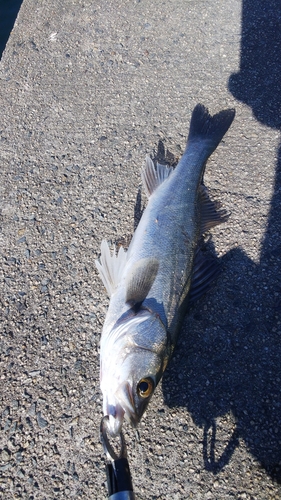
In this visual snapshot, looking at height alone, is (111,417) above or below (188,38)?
below

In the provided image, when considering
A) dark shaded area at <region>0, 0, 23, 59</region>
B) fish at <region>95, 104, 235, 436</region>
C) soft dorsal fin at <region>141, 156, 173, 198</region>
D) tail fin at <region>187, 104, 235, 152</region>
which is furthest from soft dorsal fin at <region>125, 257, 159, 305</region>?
dark shaded area at <region>0, 0, 23, 59</region>

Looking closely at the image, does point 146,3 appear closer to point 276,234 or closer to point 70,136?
point 70,136

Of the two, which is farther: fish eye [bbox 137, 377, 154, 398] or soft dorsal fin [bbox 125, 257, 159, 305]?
soft dorsal fin [bbox 125, 257, 159, 305]

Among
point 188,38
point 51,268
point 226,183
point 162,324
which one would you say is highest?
point 188,38

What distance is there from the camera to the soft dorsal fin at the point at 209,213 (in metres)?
2.96

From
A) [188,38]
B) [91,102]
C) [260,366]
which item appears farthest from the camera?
[188,38]

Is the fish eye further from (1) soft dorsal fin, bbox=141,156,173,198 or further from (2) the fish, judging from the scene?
(1) soft dorsal fin, bbox=141,156,173,198

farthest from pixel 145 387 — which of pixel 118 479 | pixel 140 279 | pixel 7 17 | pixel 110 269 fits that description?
pixel 7 17

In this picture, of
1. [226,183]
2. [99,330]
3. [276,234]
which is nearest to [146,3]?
[226,183]

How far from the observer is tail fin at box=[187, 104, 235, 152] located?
10.8ft

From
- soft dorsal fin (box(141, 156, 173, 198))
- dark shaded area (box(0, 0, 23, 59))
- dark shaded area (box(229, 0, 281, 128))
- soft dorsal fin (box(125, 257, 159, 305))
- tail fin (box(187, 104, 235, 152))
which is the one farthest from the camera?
dark shaded area (box(0, 0, 23, 59))

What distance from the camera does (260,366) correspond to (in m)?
2.61

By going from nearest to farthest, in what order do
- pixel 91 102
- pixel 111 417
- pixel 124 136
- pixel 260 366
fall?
pixel 111 417, pixel 260 366, pixel 124 136, pixel 91 102

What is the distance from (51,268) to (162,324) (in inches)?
47.1
